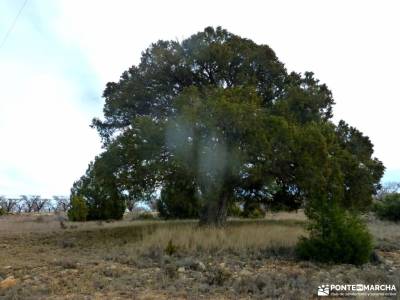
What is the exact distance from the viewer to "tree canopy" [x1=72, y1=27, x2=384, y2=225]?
527 inches

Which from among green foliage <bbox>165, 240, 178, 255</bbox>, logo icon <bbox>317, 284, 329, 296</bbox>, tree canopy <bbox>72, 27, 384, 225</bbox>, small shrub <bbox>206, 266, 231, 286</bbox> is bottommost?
logo icon <bbox>317, 284, 329, 296</bbox>

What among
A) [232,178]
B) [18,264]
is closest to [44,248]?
[18,264]

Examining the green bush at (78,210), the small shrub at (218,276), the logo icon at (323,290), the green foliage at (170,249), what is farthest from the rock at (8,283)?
the green bush at (78,210)

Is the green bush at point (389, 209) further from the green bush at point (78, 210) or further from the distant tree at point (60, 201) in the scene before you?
the distant tree at point (60, 201)

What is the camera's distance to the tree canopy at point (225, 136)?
44.0 feet

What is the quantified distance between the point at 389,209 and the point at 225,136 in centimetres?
1696

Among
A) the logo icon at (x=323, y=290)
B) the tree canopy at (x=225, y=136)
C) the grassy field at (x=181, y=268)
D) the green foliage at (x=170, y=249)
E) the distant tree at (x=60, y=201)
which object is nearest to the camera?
the logo icon at (x=323, y=290)

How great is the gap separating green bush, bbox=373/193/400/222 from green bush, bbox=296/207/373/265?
1743 cm

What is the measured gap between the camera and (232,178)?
577 inches

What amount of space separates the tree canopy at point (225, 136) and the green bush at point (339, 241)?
0.72m

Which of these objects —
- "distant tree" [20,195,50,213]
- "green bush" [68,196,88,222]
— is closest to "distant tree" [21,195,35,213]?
"distant tree" [20,195,50,213]

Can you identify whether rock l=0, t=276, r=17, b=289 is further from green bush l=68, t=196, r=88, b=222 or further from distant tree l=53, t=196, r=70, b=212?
distant tree l=53, t=196, r=70, b=212

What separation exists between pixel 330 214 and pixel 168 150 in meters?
5.68

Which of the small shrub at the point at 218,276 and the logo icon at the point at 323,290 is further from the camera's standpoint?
the small shrub at the point at 218,276
